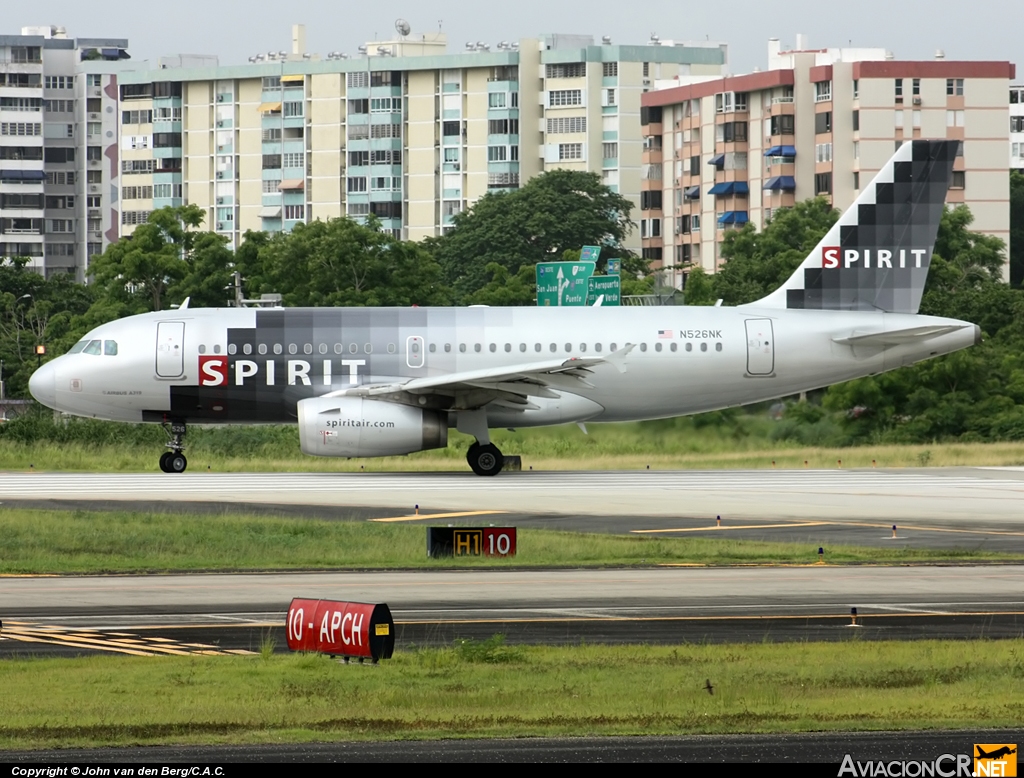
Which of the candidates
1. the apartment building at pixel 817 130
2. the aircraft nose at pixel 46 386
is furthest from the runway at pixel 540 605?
the apartment building at pixel 817 130

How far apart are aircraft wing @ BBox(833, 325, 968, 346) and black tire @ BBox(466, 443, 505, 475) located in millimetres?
9859

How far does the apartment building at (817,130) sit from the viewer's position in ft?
483

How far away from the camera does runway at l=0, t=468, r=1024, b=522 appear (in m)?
36.1

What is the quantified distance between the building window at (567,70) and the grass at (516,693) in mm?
165990

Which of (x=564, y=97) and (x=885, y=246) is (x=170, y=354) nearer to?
(x=885, y=246)

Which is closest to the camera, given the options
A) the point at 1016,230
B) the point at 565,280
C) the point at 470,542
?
the point at 470,542

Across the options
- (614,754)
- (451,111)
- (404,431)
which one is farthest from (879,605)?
(451,111)

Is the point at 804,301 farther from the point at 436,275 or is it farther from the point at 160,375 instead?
the point at 436,275

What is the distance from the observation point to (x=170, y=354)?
45.3m

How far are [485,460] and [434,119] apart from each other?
145m

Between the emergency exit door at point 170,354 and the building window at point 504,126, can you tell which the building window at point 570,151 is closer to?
the building window at point 504,126

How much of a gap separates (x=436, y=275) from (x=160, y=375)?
218ft

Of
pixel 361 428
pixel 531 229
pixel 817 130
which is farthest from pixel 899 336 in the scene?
pixel 817 130

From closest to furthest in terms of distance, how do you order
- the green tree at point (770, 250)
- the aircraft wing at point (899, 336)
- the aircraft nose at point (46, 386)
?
the aircraft wing at point (899, 336), the aircraft nose at point (46, 386), the green tree at point (770, 250)
